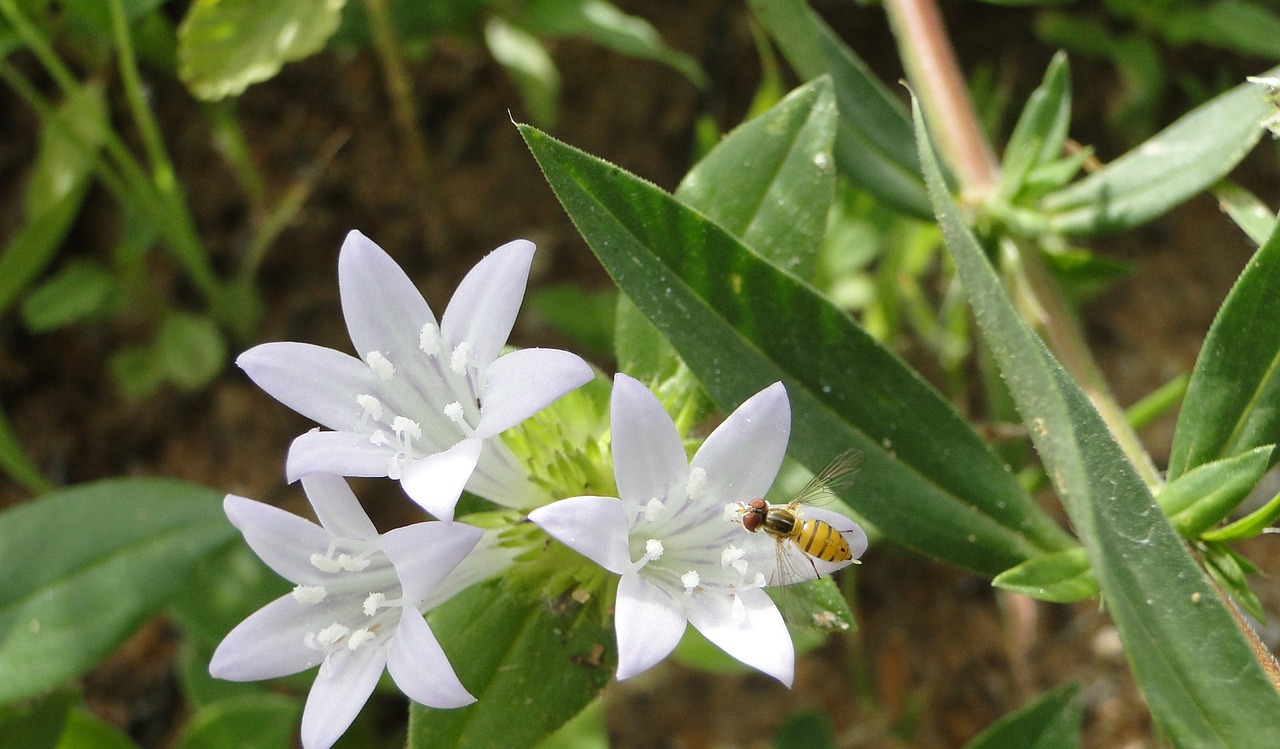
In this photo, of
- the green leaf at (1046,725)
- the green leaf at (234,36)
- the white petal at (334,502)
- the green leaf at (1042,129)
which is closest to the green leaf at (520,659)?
the white petal at (334,502)

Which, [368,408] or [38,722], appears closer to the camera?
[368,408]

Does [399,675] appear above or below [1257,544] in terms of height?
above

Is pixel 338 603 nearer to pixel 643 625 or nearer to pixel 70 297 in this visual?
pixel 643 625

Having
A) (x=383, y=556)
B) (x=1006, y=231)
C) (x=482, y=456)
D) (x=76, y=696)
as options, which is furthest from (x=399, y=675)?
(x=1006, y=231)

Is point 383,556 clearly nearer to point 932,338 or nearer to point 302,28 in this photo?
point 302,28

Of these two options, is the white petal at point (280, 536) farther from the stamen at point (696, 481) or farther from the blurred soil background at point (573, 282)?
the blurred soil background at point (573, 282)

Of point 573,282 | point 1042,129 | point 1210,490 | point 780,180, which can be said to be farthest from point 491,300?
point 573,282

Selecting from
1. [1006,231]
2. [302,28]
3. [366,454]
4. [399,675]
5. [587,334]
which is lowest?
Result: [587,334]
